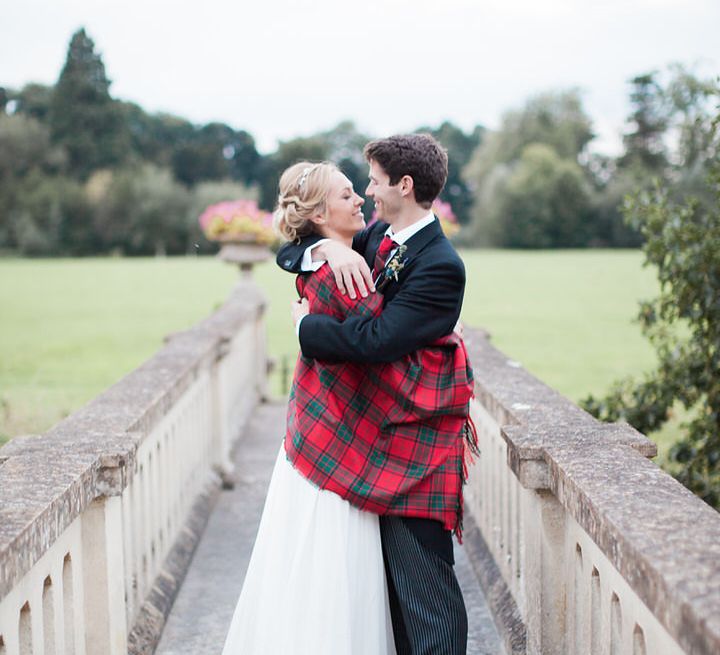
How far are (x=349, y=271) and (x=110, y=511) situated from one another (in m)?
1.13

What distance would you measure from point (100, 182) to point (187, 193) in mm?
6116

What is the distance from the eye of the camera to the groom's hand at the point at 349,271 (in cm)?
262

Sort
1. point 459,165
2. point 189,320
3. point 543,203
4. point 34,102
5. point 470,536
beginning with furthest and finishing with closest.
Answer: point 459,165 → point 34,102 → point 543,203 → point 189,320 → point 470,536

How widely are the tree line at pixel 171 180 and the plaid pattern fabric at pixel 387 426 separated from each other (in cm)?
5731

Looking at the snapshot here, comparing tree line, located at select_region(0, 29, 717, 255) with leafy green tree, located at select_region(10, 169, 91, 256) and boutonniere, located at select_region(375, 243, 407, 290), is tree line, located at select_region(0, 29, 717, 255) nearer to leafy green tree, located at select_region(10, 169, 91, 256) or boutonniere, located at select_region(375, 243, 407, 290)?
leafy green tree, located at select_region(10, 169, 91, 256)

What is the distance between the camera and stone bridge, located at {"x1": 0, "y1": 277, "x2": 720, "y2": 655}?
2.08 meters

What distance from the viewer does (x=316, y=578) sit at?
267 centimetres

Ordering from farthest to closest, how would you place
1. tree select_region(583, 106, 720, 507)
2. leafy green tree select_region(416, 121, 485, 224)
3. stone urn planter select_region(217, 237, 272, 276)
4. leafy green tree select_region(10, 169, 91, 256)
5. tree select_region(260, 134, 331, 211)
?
leafy green tree select_region(416, 121, 485, 224) < tree select_region(260, 134, 331, 211) < leafy green tree select_region(10, 169, 91, 256) < stone urn planter select_region(217, 237, 272, 276) < tree select_region(583, 106, 720, 507)

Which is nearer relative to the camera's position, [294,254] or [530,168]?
[294,254]

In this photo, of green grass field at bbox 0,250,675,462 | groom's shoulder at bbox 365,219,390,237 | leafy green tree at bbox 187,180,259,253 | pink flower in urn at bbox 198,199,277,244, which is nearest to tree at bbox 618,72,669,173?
green grass field at bbox 0,250,675,462

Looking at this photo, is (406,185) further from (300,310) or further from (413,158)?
(300,310)

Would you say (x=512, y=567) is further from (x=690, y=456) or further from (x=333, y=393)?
(x=690, y=456)

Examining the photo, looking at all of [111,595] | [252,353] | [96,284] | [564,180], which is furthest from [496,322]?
[564,180]

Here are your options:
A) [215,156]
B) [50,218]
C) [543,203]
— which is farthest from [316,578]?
[215,156]
